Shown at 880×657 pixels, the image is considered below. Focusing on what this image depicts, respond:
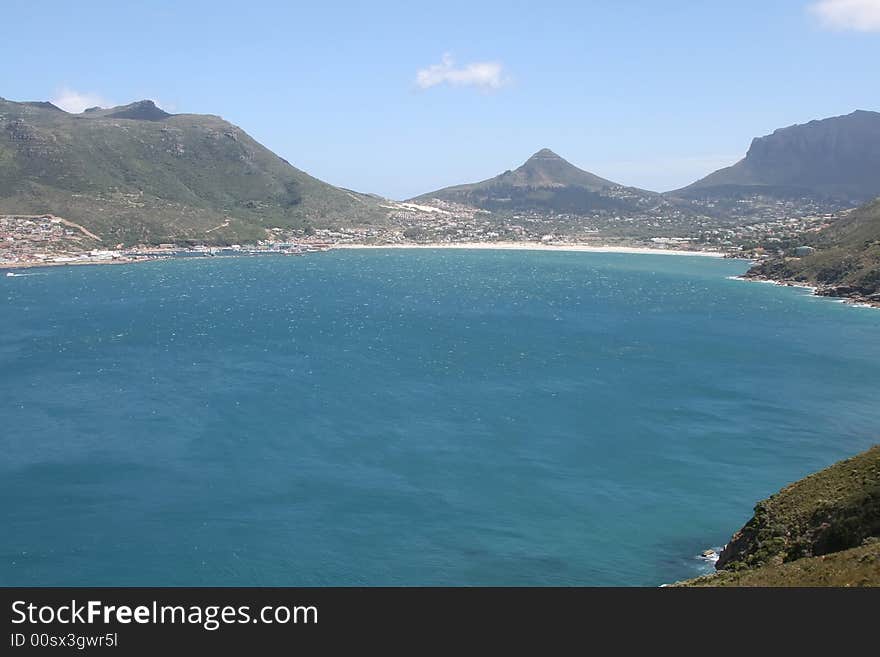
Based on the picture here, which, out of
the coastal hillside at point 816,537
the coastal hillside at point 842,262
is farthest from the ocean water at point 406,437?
the coastal hillside at point 842,262
